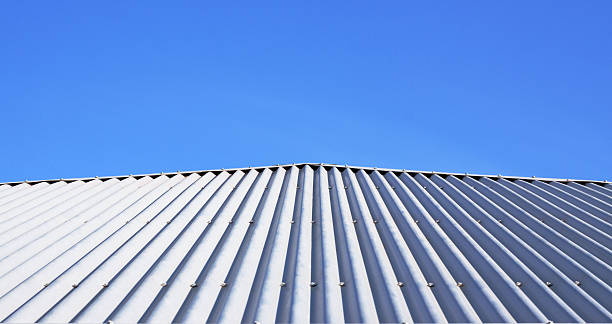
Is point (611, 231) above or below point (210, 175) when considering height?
below

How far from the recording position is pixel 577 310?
403cm

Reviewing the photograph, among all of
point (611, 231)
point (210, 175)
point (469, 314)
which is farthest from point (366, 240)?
point (210, 175)

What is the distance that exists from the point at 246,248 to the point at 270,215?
3.93 ft

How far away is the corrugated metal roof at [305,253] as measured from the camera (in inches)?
156

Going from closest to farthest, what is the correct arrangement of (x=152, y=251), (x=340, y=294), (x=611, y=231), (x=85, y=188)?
(x=340, y=294)
(x=152, y=251)
(x=611, y=231)
(x=85, y=188)

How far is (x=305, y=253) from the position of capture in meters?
5.02

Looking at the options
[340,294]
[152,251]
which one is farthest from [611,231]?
[152,251]

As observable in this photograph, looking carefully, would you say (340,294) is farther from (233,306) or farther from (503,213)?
(503,213)

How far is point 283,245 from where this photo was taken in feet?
17.4

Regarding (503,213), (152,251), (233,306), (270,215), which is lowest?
(233,306)

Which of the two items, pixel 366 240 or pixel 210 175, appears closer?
pixel 366 240

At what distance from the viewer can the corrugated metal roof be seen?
3.97 m

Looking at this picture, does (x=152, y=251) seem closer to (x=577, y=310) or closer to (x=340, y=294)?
(x=340, y=294)

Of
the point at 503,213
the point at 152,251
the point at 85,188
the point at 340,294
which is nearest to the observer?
the point at 340,294
